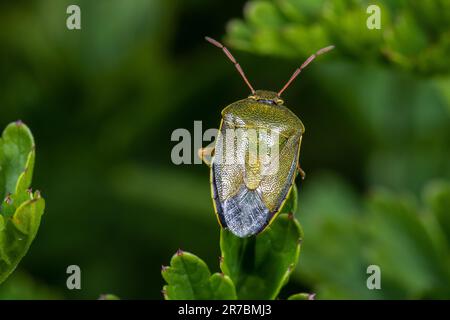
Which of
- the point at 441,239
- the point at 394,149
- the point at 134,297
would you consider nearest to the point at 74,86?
the point at 134,297

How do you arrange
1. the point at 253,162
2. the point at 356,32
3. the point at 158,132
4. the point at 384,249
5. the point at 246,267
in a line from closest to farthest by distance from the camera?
1. the point at 246,267
2. the point at 253,162
3. the point at 356,32
4. the point at 384,249
5. the point at 158,132

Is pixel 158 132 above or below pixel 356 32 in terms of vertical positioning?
below

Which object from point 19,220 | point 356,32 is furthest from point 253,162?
point 19,220

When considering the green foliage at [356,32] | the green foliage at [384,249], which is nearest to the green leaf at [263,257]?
the green foliage at [384,249]

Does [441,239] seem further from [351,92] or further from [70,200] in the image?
[70,200]

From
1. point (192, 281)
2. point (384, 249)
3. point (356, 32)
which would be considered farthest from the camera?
point (384, 249)

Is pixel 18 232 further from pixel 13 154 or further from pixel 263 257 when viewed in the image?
pixel 263 257

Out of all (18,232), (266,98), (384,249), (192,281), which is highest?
(266,98)
